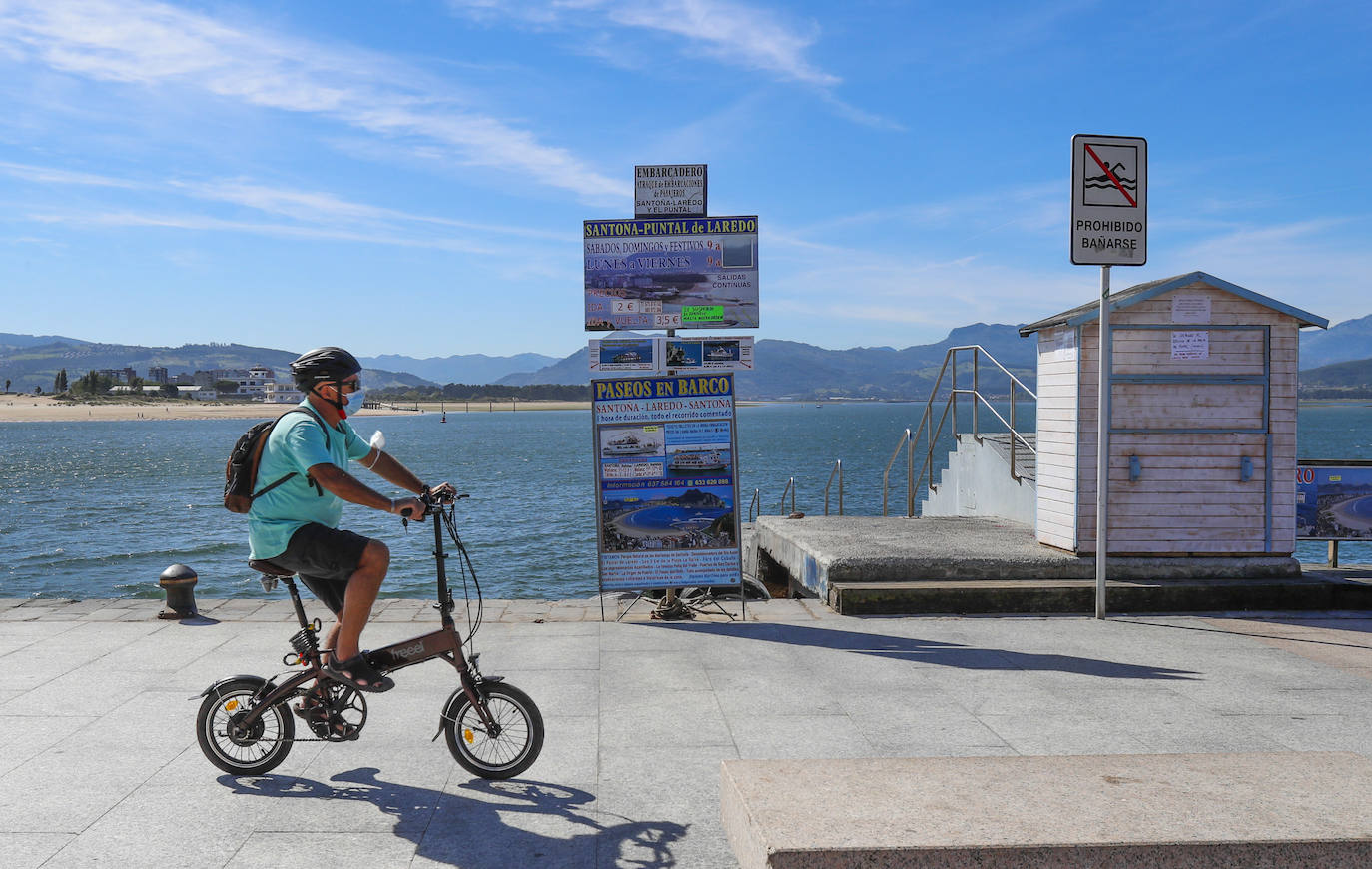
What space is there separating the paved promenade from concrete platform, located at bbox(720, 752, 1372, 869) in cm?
47

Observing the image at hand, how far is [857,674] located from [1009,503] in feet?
21.8

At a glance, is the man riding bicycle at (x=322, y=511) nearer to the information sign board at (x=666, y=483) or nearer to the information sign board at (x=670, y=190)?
the information sign board at (x=666, y=483)

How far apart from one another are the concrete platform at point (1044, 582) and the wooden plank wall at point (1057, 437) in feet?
Answer: 0.78

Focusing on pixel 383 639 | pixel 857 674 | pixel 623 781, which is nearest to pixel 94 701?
pixel 383 639

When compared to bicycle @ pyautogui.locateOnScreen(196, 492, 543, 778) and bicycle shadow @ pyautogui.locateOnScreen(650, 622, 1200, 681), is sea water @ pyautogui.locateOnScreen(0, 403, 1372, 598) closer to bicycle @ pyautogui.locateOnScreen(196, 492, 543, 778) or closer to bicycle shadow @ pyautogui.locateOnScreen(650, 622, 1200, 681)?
bicycle shadow @ pyautogui.locateOnScreen(650, 622, 1200, 681)

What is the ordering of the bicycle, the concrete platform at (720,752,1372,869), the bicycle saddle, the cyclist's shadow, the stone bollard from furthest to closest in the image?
the stone bollard → the bicycle → the bicycle saddle → the cyclist's shadow → the concrete platform at (720,752,1372,869)

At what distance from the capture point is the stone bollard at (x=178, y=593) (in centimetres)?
761

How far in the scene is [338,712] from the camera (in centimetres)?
447

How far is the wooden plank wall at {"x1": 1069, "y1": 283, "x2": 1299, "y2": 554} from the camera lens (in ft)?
27.5

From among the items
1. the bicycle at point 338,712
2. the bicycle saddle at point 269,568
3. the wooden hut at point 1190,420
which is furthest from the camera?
the wooden hut at point 1190,420

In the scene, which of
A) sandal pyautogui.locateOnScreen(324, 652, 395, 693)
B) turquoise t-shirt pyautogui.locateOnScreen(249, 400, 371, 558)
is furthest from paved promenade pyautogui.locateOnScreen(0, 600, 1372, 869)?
turquoise t-shirt pyautogui.locateOnScreen(249, 400, 371, 558)

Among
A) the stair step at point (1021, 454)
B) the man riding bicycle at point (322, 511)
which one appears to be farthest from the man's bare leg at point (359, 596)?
the stair step at point (1021, 454)

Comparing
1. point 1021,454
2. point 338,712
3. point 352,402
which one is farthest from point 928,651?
point 1021,454

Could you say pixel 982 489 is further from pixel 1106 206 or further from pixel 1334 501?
pixel 1106 206
